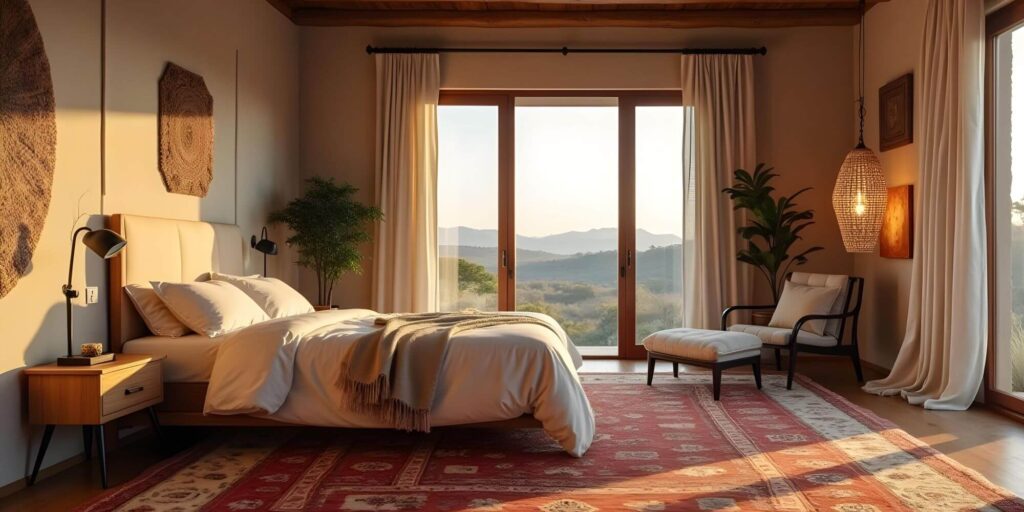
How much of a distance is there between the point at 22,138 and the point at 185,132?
166cm

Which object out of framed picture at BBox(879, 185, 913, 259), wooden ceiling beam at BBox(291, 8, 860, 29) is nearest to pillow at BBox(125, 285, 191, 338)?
wooden ceiling beam at BBox(291, 8, 860, 29)

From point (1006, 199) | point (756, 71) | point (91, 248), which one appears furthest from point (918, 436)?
point (91, 248)

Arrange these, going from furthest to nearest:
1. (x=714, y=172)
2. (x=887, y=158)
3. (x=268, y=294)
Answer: (x=714, y=172) → (x=887, y=158) → (x=268, y=294)

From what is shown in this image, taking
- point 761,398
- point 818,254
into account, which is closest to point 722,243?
point 818,254

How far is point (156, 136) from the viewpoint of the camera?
192 inches

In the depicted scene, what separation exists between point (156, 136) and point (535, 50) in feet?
11.9

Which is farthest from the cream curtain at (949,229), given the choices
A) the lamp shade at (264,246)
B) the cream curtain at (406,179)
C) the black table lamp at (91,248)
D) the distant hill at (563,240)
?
the black table lamp at (91,248)

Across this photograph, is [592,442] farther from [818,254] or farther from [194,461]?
[818,254]

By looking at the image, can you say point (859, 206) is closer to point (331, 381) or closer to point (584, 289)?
point (584, 289)

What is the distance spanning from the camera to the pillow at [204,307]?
4352 millimetres

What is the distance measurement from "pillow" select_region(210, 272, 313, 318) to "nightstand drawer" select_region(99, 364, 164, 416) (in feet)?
3.37

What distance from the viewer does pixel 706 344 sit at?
5.43 m

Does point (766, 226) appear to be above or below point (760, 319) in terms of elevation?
above

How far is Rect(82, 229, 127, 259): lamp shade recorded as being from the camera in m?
3.67
